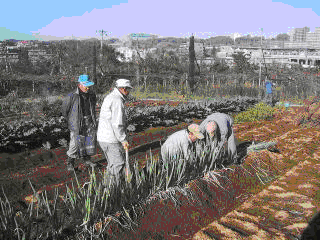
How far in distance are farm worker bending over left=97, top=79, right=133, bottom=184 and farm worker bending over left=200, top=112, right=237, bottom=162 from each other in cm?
112

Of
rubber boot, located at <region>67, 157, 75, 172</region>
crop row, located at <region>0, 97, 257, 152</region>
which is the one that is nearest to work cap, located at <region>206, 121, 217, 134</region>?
rubber boot, located at <region>67, 157, 75, 172</region>

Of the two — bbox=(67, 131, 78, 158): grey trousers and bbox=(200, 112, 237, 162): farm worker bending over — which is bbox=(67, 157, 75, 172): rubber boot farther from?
bbox=(200, 112, 237, 162): farm worker bending over

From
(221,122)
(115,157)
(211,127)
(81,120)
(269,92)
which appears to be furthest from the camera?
(269,92)

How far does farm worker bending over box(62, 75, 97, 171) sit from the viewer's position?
4531 millimetres

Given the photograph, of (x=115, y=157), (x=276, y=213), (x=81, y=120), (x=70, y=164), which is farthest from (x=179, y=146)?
(x=70, y=164)

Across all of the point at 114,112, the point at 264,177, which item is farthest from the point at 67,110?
the point at 264,177

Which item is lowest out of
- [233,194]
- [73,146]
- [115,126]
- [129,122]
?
[233,194]

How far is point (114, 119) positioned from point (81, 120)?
119 cm

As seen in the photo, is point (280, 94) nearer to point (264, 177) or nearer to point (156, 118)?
point (156, 118)

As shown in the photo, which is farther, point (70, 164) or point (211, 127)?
point (70, 164)

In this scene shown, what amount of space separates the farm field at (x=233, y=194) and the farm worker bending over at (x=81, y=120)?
0.95 ft

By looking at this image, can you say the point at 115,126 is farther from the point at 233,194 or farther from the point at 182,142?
the point at 233,194

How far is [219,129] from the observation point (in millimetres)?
4484

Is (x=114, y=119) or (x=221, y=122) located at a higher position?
(x=114, y=119)
